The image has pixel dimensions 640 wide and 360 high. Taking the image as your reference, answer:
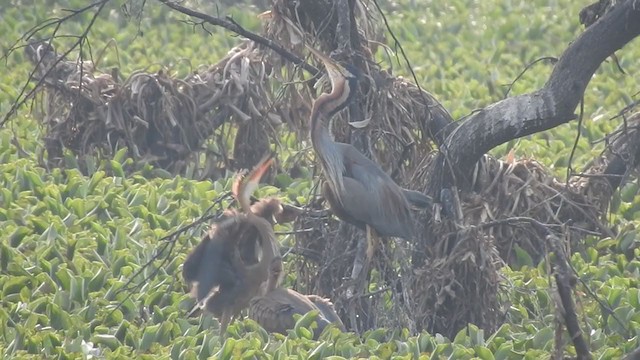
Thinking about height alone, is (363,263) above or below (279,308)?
above

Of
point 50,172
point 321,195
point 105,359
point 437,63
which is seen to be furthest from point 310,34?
point 437,63

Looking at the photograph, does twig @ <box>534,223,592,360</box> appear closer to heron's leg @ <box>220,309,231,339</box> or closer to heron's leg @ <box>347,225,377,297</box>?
heron's leg @ <box>347,225,377,297</box>

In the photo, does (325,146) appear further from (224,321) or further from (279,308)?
(224,321)

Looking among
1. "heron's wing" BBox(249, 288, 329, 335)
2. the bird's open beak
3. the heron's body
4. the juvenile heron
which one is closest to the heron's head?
the bird's open beak

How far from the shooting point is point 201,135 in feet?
36.8

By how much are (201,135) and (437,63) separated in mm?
4063

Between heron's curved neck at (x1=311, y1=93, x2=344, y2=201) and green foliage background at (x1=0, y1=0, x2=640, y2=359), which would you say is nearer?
green foliage background at (x1=0, y1=0, x2=640, y2=359)

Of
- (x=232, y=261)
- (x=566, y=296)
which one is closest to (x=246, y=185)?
(x=232, y=261)

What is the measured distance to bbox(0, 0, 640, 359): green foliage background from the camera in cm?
741

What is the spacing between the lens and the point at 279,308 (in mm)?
7977

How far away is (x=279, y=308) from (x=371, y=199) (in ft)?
2.47

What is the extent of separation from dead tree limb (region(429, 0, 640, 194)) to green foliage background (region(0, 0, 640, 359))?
91cm

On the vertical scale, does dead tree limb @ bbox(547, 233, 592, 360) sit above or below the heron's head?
Result: below

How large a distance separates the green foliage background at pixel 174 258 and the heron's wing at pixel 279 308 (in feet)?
0.66
